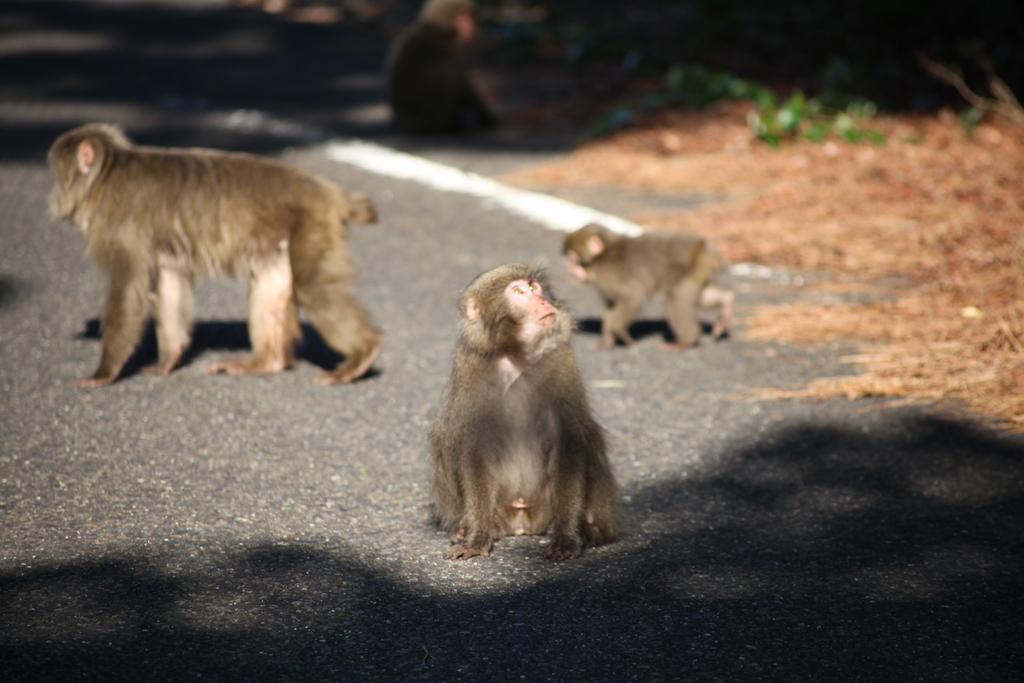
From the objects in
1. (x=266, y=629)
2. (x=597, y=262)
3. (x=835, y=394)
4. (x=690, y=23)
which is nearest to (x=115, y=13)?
(x=690, y=23)

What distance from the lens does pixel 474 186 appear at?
987 centimetres

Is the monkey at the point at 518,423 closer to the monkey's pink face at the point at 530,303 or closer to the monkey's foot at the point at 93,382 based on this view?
the monkey's pink face at the point at 530,303

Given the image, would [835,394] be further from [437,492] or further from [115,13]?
[115,13]

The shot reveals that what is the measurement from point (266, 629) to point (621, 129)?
799 centimetres

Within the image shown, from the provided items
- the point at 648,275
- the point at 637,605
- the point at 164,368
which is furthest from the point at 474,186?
the point at 637,605

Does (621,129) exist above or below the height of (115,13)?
below

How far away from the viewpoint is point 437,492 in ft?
15.0

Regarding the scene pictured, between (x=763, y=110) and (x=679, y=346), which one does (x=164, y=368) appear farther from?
(x=763, y=110)

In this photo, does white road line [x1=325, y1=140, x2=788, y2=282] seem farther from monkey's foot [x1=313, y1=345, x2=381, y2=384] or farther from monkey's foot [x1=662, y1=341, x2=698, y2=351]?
monkey's foot [x1=313, y1=345, x2=381, y2=384]

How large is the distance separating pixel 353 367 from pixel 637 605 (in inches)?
99.6

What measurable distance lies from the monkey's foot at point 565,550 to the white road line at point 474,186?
14.1 ft

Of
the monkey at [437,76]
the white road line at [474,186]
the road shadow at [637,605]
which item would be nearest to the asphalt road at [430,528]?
the road shadow at [637,605]

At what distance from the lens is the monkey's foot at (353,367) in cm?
625

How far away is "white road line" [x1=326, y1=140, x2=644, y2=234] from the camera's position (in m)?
8.84
